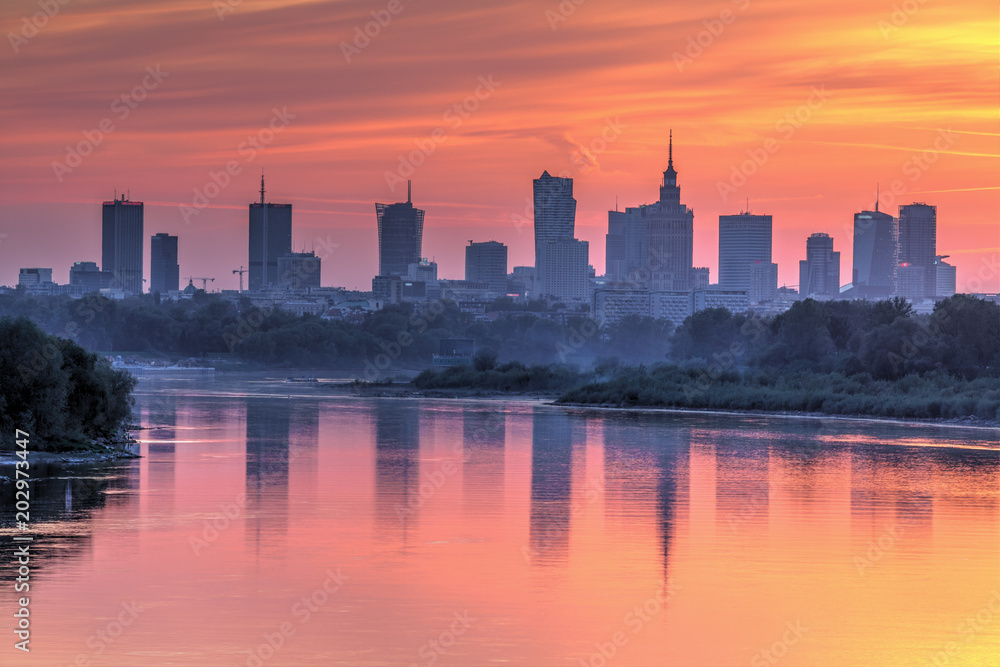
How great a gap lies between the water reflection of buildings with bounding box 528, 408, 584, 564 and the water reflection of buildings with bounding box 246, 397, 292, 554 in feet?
15.4

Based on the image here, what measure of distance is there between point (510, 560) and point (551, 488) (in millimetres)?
10419

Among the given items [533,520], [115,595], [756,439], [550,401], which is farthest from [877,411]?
[115,595]

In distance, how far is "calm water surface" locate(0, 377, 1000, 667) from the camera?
14.9 metres

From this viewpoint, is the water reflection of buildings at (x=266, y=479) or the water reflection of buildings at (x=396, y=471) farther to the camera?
the water reflection of buildings at (x=396, y=471)

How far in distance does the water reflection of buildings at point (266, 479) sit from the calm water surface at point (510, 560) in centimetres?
12

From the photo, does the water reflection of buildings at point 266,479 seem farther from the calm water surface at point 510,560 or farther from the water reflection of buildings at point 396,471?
the water reflection of buildings at point 396,471

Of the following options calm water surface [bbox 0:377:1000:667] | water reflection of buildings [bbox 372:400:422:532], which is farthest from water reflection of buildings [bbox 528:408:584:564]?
water reflection of buildings [bbox 372:400:422:532]

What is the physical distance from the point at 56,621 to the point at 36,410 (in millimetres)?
20122

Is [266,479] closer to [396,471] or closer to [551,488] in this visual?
[396,471]

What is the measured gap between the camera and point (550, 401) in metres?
83.2

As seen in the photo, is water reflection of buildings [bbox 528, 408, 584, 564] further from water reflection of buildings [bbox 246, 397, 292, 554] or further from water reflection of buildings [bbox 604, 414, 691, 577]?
water reflection of buildings [bbox 246, 397, 292, 554]

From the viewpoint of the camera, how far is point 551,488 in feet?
100.0

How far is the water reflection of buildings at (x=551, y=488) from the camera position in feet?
71.0

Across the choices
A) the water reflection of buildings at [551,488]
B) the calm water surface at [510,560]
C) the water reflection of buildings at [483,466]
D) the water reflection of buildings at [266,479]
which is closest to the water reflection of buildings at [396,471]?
the calm water surface at [510,560]
